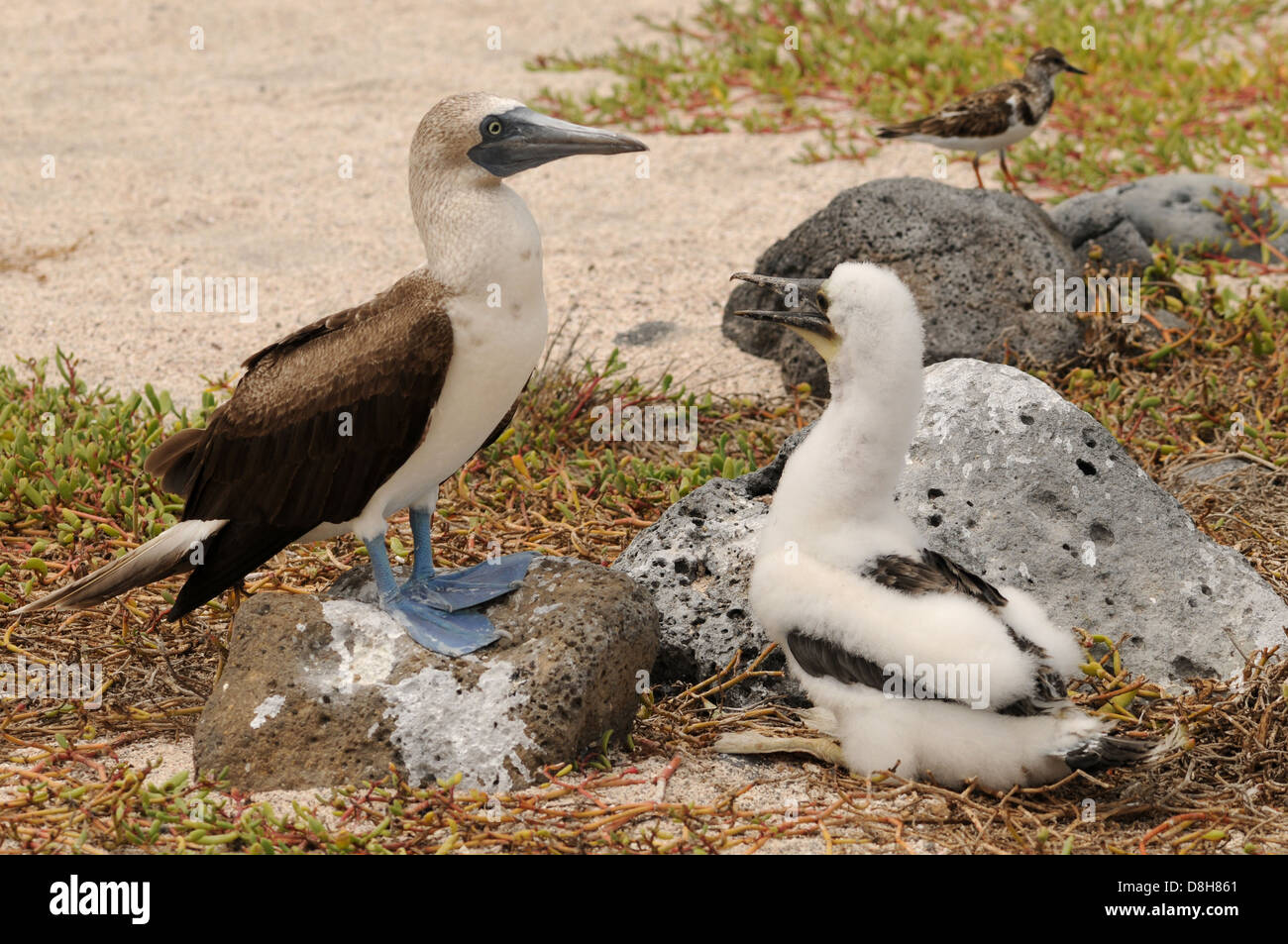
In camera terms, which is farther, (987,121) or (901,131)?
(901,131)

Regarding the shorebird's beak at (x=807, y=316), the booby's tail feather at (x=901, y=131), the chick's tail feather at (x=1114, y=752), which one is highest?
the booby's tail feather at (x=901, y=131)

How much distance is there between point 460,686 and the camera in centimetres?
388

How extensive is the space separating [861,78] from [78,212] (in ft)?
17.0

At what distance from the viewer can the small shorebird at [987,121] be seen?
7492mm

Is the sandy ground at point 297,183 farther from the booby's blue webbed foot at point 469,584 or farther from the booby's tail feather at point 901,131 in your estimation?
the booby's blue webbed foot at point 469,584

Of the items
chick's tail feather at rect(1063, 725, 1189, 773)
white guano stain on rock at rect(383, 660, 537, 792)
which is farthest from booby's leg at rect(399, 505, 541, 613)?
chick's tail feather at rect(1063, 725, 1189, 773)

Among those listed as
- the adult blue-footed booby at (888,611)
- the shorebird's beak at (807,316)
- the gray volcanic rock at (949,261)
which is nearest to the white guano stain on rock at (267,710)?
the adult blue-footed booby at (888,611)

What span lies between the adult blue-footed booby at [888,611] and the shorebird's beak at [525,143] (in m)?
0.65

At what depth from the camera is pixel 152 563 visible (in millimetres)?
4137

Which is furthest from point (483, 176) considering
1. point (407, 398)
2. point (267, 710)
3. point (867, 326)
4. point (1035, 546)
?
point (1035, 546)

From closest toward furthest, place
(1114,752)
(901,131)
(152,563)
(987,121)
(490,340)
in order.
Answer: (1114,752)
(490,340)
(152,563)
(987,121)
(901,131)

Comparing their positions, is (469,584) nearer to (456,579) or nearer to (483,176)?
(456,579)

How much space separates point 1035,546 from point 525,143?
1971 millimetres

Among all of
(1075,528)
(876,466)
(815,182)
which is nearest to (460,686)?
(876,466)
